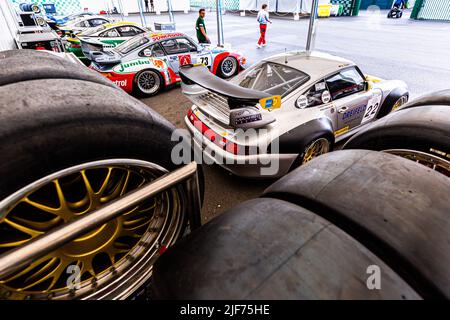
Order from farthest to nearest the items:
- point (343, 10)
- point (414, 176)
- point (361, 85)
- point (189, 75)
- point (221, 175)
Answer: point (343, 10) < point (361, 85) < point (221, 175) < point (189, 75) < point (414, 176)

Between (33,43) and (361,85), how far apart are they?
24.6 feet

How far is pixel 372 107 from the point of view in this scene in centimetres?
381

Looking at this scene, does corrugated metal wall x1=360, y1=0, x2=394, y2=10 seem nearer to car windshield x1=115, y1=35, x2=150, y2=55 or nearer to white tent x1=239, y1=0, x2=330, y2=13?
white tent x1=239, y1=0, x2=330, y2=13

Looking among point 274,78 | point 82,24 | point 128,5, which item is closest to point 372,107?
point 274,78

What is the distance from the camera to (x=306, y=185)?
43.6 inches

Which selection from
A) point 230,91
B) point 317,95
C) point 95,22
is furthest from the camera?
point 95,22

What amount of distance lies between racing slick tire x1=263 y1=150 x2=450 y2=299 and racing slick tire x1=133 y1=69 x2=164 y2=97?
5.70m

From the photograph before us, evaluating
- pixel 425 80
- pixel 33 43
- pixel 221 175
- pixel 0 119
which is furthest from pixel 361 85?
pixel 33 43

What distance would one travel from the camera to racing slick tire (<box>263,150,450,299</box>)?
2.70 feet

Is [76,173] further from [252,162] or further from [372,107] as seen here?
[372,107]

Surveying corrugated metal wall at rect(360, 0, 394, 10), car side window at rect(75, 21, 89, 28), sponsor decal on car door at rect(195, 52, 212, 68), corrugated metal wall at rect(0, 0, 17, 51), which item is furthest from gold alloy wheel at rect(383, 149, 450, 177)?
corrugated metal wall at rect(360, 0, 394, 10)

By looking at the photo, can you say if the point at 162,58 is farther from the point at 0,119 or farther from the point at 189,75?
the point at 0,119

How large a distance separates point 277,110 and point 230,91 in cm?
82
